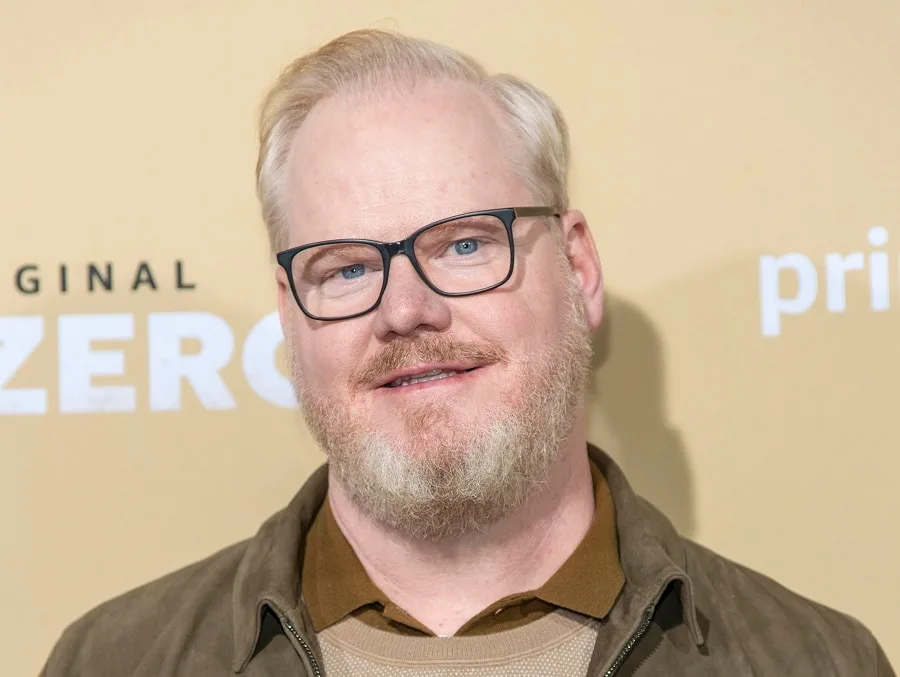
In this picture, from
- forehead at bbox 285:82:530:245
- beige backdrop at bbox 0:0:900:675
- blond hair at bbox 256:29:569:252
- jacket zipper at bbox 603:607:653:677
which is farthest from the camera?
beige backdrop at bbox 0:0:900:675

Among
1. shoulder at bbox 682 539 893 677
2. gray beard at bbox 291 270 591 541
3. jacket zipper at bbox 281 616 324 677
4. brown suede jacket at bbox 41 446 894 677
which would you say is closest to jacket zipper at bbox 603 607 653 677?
brown suede jacket at bbox 41 446 894 677

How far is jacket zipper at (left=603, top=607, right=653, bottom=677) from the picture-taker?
1.29 metres

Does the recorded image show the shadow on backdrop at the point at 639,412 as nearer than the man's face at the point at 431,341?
No

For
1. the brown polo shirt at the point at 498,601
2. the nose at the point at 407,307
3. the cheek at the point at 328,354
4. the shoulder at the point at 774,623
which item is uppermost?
the nose at the point at 407,307

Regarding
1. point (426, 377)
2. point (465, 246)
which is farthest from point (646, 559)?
point (465, 246)

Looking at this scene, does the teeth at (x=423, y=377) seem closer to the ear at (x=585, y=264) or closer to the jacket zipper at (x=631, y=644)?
the ear at (x=585, y=264)

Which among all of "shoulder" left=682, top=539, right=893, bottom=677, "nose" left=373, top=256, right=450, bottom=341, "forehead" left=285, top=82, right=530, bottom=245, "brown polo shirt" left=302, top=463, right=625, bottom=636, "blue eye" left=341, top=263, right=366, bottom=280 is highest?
"forehead" left=285, top=82, right=530, bottom=245

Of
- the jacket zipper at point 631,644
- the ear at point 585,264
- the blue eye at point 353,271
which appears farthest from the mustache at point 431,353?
the jacket zipper at point 631,644

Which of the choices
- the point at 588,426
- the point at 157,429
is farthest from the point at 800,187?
the point at 157,429

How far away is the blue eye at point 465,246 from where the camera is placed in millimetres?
1403

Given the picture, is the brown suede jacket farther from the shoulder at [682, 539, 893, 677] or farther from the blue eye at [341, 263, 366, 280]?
the blue eye at [341, 263, 366, 280]

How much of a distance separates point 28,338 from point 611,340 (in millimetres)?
1024

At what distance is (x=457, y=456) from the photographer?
53.3 inches

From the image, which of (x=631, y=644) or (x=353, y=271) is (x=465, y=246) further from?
Result: (x=631, y=644)
